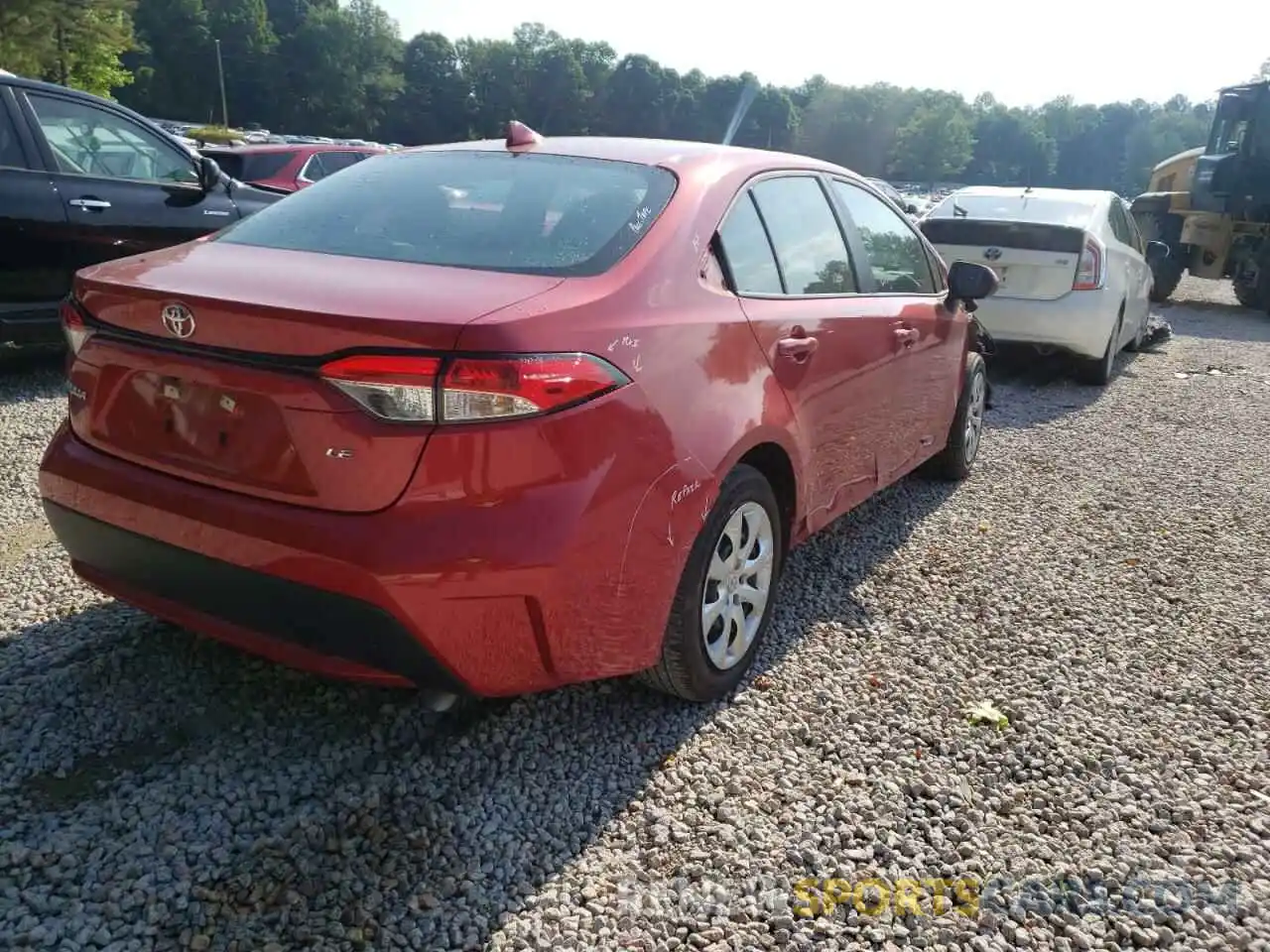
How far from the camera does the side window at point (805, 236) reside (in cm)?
328

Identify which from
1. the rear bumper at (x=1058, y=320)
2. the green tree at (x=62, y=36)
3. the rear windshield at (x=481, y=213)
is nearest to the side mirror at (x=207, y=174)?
the rear windshield at (x=481, y=213)

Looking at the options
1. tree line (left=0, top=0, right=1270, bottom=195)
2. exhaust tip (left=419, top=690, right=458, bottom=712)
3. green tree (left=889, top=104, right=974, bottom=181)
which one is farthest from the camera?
green tree (left=889, top=104, right=974, bottom=181)

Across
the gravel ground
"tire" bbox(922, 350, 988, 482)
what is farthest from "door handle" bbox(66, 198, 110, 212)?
"tire" bbox(922, 350, 988, 482)

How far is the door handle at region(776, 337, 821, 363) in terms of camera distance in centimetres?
306

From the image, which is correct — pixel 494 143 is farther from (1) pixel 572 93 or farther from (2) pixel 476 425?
(1) pixel 572 93

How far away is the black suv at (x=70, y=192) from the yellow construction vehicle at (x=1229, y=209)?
495 inches

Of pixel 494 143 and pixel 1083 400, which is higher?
pixel 494 143

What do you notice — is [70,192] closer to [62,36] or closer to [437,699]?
[437,699]

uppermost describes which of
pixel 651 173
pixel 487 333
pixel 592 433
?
pixel 651 173

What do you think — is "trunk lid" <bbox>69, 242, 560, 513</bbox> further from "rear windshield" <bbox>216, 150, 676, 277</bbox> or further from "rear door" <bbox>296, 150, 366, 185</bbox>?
"rear door" <bbox>296, 150, 366, 185</bbox>

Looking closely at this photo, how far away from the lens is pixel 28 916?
2098 millimetres

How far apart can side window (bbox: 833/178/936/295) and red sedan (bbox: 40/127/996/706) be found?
0.79m

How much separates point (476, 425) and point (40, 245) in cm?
457

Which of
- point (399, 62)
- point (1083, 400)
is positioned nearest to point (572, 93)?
point (399, 62)
